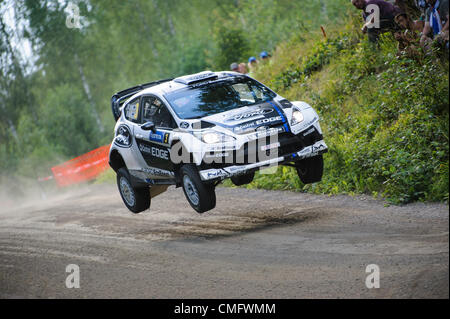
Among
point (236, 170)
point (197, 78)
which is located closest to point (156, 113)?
point (197, 78)

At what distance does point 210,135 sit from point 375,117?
4.02 metres

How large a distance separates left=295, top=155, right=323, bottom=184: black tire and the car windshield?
118cm

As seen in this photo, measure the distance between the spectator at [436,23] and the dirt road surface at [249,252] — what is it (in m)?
2.89

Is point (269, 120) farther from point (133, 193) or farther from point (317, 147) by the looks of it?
point (133, 193)

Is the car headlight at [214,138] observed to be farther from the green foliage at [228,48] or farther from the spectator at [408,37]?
the green foliage at [228,48]

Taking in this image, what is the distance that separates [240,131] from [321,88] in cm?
629

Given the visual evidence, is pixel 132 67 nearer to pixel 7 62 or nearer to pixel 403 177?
pixel 7 62

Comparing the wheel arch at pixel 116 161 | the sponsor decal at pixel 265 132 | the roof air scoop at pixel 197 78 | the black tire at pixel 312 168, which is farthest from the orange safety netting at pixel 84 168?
the sponsor decal at pixel 265 132

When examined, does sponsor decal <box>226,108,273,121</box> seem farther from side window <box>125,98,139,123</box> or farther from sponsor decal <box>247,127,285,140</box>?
side window <box>125,98,139,123</box>

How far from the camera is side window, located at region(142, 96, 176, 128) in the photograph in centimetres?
908

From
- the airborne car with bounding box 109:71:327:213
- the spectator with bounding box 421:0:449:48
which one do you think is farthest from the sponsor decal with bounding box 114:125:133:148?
the spectator with bounding box 421:0:449:48

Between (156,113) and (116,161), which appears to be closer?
(156,113)

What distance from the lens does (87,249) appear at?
354 inches

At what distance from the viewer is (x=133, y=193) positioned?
1066 centimetres
